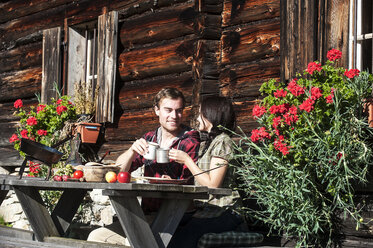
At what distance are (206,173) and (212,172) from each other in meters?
0.05

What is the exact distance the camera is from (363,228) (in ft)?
12.7

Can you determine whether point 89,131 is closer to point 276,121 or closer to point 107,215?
point 107,215

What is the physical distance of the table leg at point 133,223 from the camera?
2.97 metres

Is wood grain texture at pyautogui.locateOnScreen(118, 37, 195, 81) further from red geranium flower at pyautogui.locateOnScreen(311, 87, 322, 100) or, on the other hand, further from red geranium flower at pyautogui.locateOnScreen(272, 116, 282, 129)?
red geranium flower at pyautogui.locateOnScreen(311, 87, 322, 100)

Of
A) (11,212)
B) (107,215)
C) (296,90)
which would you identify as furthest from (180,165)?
(11,212)

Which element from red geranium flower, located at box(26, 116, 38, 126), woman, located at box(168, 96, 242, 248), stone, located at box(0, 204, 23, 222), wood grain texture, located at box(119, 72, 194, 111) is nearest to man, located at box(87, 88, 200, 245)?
woman, located at box(168, 96, 242, 248)

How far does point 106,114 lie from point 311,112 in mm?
3281

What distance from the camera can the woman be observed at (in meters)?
3.52

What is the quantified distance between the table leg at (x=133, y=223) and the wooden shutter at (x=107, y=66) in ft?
11.2

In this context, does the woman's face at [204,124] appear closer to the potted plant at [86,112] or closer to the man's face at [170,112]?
the man's face at [170,112]

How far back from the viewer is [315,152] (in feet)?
11.9

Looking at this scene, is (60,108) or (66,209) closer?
(66,209)

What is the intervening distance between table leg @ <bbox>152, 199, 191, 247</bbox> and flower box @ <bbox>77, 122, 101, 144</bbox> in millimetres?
3410

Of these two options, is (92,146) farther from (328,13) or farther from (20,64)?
(328,13)
